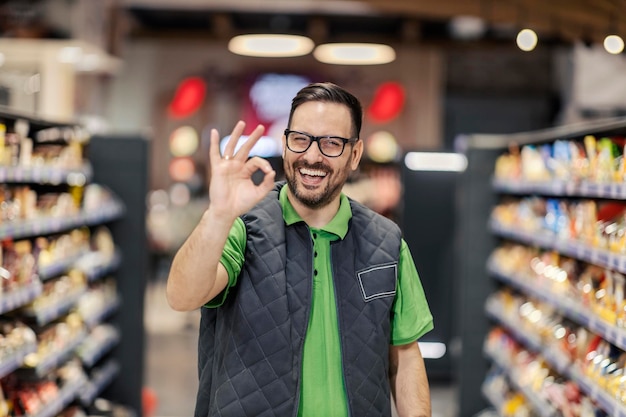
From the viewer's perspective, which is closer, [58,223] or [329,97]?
[329,97]

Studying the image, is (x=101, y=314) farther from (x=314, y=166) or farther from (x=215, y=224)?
(x=215, y=224)

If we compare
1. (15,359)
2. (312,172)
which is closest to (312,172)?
(312,172)

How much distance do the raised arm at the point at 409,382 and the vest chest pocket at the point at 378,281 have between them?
23 cm

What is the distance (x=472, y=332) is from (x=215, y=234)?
17.3 feet

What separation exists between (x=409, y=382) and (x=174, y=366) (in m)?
6.95

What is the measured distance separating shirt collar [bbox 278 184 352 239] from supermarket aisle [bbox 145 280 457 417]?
15.5ft

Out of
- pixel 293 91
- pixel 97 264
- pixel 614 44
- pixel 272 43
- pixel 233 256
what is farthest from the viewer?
pixel 293 91

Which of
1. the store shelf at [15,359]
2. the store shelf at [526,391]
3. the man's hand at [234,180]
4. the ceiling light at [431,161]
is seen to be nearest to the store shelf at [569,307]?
the store shelf at [526,391]

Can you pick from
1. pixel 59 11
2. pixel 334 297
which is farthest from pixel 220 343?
pixel 59 11

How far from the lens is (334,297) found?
2.65 m

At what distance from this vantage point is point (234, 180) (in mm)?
2438

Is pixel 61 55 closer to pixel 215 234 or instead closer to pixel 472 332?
pixel 472 332

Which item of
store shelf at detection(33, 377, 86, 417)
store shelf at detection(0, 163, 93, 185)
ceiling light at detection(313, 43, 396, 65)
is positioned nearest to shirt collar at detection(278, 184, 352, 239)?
store shelf at detection(0, 163, 93, 185)

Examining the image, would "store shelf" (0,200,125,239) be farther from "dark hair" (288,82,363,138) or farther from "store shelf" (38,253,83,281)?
"dark hair" (288,82,363,138)
